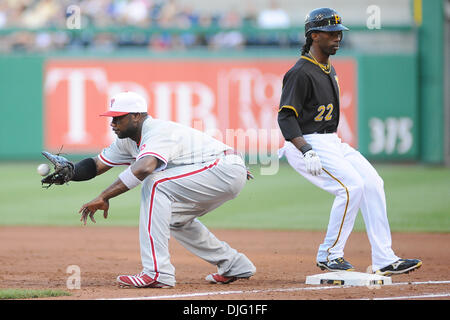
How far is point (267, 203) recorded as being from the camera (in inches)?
508

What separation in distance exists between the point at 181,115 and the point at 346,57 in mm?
3717

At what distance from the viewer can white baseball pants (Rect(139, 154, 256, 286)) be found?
6.08m

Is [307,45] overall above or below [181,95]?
above

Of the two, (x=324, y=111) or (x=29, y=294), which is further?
(x=324, y=111)

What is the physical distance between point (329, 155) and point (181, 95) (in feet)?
39.6

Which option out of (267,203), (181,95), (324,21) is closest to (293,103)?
(324,21)

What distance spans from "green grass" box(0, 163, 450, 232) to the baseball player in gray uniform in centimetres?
424

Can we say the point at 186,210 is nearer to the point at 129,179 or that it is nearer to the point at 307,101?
the point at 129,179

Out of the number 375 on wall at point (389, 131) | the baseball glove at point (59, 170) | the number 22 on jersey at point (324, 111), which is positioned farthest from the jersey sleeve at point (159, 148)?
the number 375 on wall at point (389, 131)

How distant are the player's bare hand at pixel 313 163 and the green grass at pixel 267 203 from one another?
4.16 m

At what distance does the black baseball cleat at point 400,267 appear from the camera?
20.9 feet

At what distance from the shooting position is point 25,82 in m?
18.8

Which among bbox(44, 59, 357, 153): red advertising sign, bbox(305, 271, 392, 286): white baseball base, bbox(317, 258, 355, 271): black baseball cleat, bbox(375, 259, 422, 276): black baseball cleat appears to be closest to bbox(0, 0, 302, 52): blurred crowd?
bbox(44, 59, 357, 153): red advertising sign

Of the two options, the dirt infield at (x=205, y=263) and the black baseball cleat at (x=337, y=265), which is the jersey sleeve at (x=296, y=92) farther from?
the dirt infield at (x=205, y=263)
